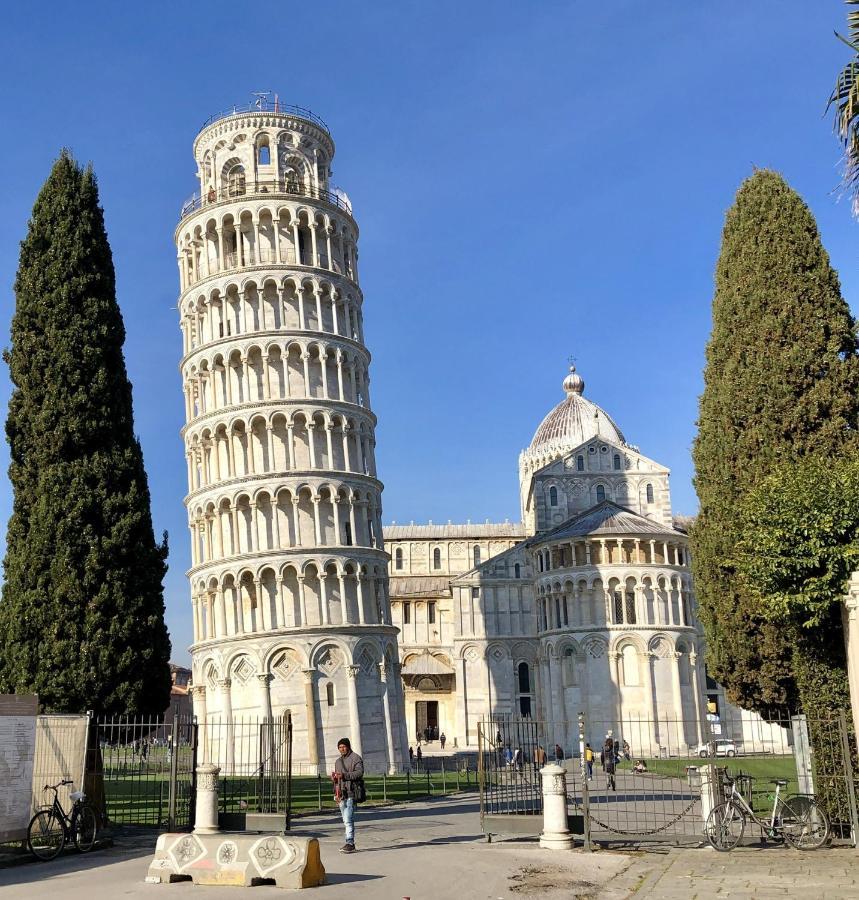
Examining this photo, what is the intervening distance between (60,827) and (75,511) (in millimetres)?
7892

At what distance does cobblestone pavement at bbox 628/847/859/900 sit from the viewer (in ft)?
42.6

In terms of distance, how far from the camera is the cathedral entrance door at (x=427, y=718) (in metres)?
75.7

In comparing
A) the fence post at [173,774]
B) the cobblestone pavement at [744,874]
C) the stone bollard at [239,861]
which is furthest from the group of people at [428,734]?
the stone bollard at [239,861]

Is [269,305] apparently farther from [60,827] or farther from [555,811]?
[555,811]

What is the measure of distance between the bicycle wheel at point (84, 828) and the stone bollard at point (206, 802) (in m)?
1.86

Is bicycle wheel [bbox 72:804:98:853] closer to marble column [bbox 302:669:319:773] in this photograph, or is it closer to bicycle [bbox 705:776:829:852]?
bicycle [bbox 705:776:829:852]

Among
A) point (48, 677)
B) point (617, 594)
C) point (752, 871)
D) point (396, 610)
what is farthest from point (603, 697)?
point (752, 871)

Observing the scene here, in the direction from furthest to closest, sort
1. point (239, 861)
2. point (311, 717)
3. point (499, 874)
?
point (311, 717) < point (499, 874) < point (239, 861)

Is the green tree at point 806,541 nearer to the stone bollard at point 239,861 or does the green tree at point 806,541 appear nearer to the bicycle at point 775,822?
the bicycle at point 775,822

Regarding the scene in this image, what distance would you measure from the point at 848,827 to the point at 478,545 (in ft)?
230

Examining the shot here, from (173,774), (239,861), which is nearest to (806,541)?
(239,861)

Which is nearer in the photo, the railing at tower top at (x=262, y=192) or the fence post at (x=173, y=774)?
the fence post at (x=173, y=774)

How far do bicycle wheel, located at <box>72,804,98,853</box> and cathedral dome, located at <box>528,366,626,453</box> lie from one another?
224ft

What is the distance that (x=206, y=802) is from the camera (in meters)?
18.8
